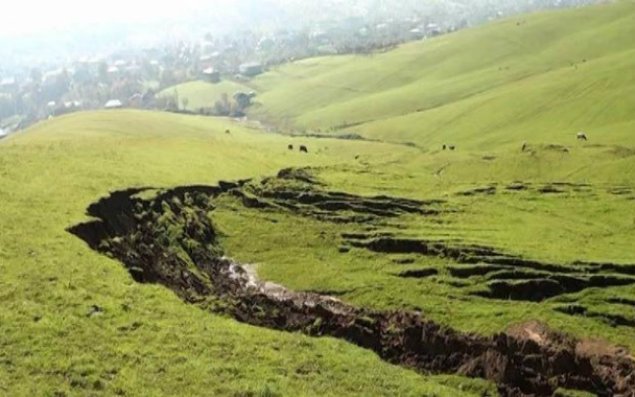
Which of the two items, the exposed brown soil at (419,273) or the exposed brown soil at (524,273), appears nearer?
the exposed brown soil at (524,273)

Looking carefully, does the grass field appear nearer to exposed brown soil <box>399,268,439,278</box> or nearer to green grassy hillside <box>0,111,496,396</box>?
green grassy hillside <box>0,111,496,396</box>

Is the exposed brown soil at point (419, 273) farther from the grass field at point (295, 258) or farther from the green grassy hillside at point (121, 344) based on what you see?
the green grassy hillside at point (121, 344)

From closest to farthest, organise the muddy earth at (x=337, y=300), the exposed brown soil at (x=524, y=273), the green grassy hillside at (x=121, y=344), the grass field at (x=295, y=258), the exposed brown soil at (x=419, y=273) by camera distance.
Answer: the green grassy hillside at (x=121, y=344) < the grass field at (x=295, y=258) < the muddy earth at (x=337, y=300) < the exposed brown soil at (x=524, y=273) < the exposed brown soil at (x=419, y=273)

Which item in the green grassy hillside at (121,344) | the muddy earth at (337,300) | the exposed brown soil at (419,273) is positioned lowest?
the exposed brown soil at (419,273)

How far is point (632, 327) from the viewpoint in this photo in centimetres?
5044

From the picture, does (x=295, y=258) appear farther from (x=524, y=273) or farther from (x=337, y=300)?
(x=524, y=273)

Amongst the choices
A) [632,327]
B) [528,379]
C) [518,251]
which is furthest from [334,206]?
[528,379]

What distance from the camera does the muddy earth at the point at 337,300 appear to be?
3903cm

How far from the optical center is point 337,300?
57719 millimetres

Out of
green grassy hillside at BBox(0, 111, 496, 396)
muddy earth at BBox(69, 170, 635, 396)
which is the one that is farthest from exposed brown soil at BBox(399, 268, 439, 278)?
green grassy hillside at BBox(0, 111, 496, 396)

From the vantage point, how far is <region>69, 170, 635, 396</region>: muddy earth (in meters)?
39.0

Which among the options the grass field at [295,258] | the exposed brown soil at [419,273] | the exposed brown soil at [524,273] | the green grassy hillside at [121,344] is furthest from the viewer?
the exposed brown soil at [419,273]

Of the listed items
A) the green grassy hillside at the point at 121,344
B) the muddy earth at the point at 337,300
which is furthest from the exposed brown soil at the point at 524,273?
the green grassy hillside at the point at 121,344

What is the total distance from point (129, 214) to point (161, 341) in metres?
30.8
